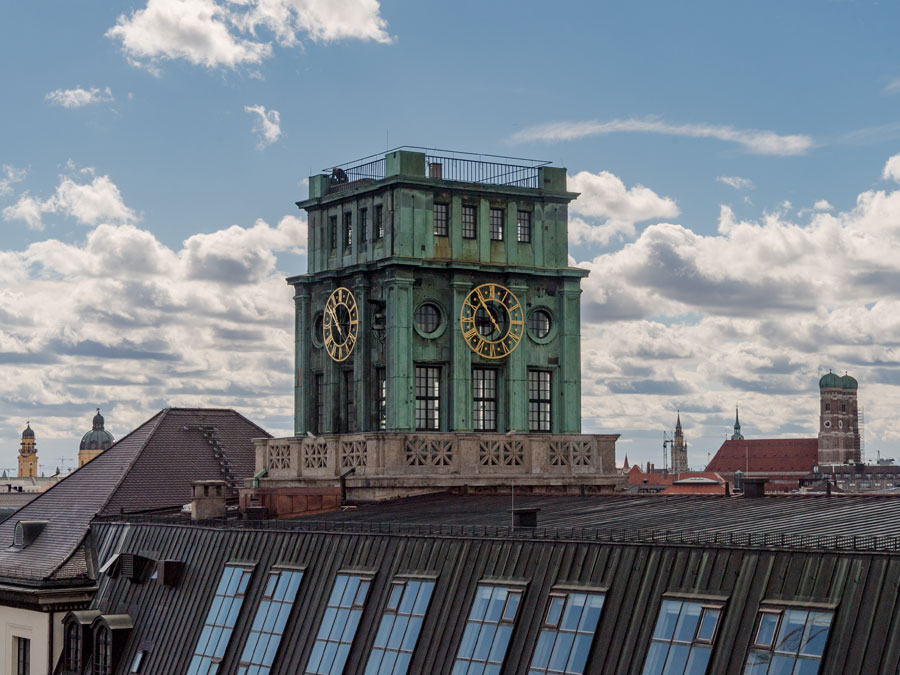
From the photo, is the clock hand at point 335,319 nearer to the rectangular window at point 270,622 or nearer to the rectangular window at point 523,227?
the rectangular window at point 523,227

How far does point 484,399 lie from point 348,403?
19.8ft

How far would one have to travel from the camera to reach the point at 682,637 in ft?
92.9

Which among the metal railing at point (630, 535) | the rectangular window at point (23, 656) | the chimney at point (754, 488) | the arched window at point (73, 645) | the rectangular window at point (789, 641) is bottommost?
the rectangular window at point (23, 656)

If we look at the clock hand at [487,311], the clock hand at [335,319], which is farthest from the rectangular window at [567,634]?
the clock hand at [335,319]

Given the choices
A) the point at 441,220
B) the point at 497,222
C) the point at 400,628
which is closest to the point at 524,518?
the point at 400,628

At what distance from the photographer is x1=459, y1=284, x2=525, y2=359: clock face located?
6094cm

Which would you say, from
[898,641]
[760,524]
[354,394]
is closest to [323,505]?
[354,394]

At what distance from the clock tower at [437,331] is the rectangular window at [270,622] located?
55.2 feet

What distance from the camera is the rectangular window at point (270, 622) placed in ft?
127

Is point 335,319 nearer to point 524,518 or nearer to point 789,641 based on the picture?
point 524,518

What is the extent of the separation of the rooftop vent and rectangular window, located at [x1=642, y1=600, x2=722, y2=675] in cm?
3800

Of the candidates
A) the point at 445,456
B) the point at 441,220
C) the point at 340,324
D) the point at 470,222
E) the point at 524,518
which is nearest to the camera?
the point at 524,518

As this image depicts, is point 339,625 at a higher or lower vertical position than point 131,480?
lower

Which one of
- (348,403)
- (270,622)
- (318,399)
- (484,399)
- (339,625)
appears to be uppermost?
(318,399)
